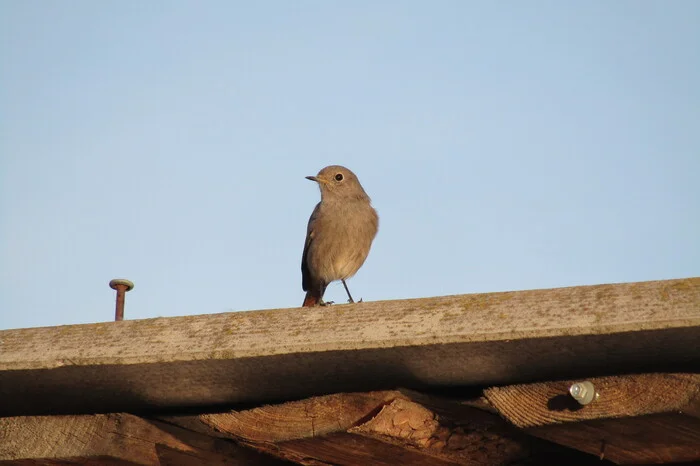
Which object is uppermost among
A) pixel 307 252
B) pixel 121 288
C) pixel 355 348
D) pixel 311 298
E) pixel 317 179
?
pixel 317 179

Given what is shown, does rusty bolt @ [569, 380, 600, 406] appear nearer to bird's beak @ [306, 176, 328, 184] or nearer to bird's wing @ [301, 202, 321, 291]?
bird's wing @ [301, 202, 321, 291]

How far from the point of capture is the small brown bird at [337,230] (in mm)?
9548

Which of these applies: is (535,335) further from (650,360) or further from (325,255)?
(325,255)

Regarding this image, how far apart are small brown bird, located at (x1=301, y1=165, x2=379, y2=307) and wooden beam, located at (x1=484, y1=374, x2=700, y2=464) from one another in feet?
20.8

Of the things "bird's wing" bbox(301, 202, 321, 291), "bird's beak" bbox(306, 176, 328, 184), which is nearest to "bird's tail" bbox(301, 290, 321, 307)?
"bird's wing" bbox(301, 202, 321, 291)

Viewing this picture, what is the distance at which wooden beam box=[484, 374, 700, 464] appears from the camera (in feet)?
9.52

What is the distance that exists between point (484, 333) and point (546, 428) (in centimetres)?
38

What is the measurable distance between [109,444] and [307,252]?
6.31m

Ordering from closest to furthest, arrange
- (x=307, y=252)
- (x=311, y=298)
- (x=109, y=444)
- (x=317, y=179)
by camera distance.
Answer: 1. (x=109, y=444)
2. (x=307, y=252)
3. (x=317, y=179)
4. (x=311, y=298)

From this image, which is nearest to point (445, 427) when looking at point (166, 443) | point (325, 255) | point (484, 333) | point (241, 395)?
point (484, 333)

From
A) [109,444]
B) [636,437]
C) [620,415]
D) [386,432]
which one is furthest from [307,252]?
[620,415]

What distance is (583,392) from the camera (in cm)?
296

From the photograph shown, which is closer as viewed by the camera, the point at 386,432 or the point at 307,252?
the point at 386,432

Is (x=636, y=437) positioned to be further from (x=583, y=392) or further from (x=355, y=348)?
(x=355, y=348)
